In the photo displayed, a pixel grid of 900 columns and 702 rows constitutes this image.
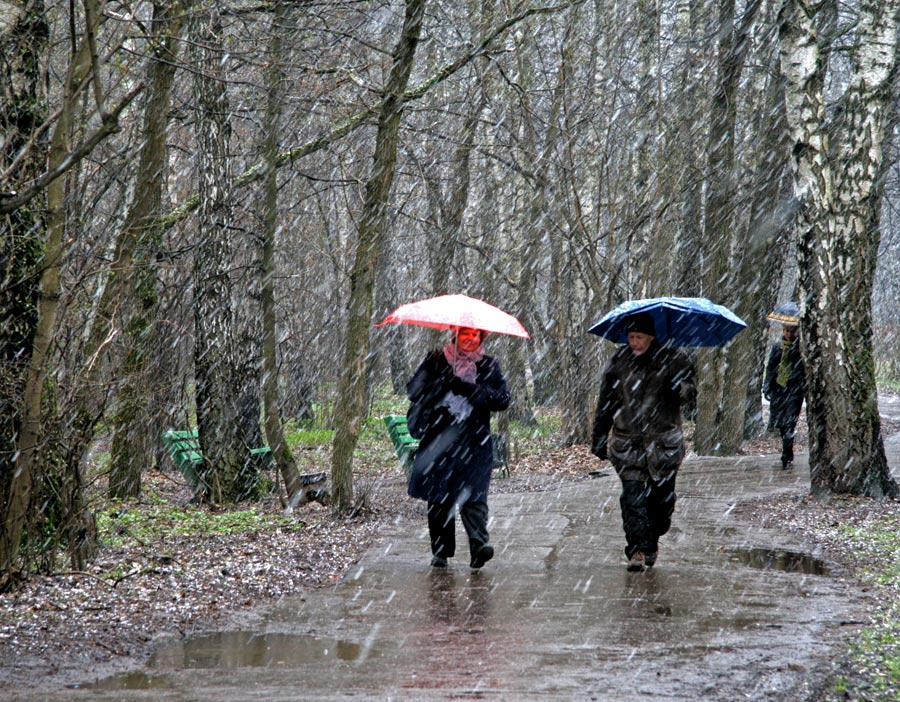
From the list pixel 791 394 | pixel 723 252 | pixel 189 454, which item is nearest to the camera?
pixel 189 454

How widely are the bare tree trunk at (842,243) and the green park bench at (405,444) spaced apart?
14.0ft

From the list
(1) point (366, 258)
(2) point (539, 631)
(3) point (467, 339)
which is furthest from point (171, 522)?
(2) point (539, 631)

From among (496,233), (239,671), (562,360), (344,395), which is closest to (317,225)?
(496,233)

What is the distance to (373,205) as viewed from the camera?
10.7m

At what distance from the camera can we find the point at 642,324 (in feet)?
27.0

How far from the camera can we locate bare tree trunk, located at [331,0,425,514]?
10.8m

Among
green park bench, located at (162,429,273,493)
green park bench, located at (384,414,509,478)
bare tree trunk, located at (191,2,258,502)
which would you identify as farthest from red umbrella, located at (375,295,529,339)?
green park bench, located at (162,429,273,493)

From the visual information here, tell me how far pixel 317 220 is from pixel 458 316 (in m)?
20.8

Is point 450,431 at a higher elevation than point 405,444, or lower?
higher

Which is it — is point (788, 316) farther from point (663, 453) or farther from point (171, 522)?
point (171, 522)

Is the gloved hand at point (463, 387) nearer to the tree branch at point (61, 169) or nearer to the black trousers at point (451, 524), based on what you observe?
the black trousers at point (451, 524)

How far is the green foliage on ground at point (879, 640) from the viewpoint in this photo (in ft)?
16.5

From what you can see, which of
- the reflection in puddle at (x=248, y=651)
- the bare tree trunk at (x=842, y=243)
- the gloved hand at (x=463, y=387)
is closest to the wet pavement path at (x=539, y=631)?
the reflection in puddle at (x=248, y=651)

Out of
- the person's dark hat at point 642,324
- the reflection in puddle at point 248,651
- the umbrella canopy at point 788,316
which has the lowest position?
the reflection in puddle at point 248,651
